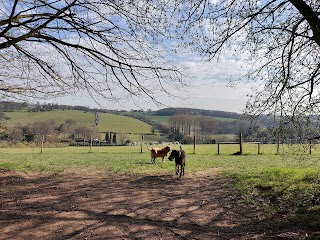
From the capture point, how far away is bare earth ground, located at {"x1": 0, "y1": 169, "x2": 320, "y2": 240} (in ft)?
15.4

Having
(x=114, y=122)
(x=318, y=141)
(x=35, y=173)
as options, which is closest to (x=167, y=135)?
(x=114, y=122)

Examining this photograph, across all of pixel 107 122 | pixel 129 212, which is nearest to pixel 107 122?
pixel 107 122

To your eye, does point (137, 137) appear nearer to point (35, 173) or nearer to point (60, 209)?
point (35, 173)

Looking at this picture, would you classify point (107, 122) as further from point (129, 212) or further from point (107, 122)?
point (129, 212)

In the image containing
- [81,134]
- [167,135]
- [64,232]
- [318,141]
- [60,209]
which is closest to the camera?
[64,232]

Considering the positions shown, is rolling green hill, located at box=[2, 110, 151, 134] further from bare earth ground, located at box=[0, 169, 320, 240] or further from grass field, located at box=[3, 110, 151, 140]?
bare earth ground, located at box=[0, 169, 320, 240]

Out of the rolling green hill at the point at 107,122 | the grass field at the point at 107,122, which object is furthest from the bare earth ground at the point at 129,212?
the rolling green hill at the point at 107,122

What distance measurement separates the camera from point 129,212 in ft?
19.2

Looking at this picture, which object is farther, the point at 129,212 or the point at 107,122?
the point at 107,122

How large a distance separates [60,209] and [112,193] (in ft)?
5.91

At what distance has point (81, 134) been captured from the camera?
48531 mm

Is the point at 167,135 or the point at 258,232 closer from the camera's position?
the point at 258,232

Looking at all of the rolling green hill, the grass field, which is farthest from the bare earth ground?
the rolling green hill

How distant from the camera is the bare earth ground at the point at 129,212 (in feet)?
15.4
